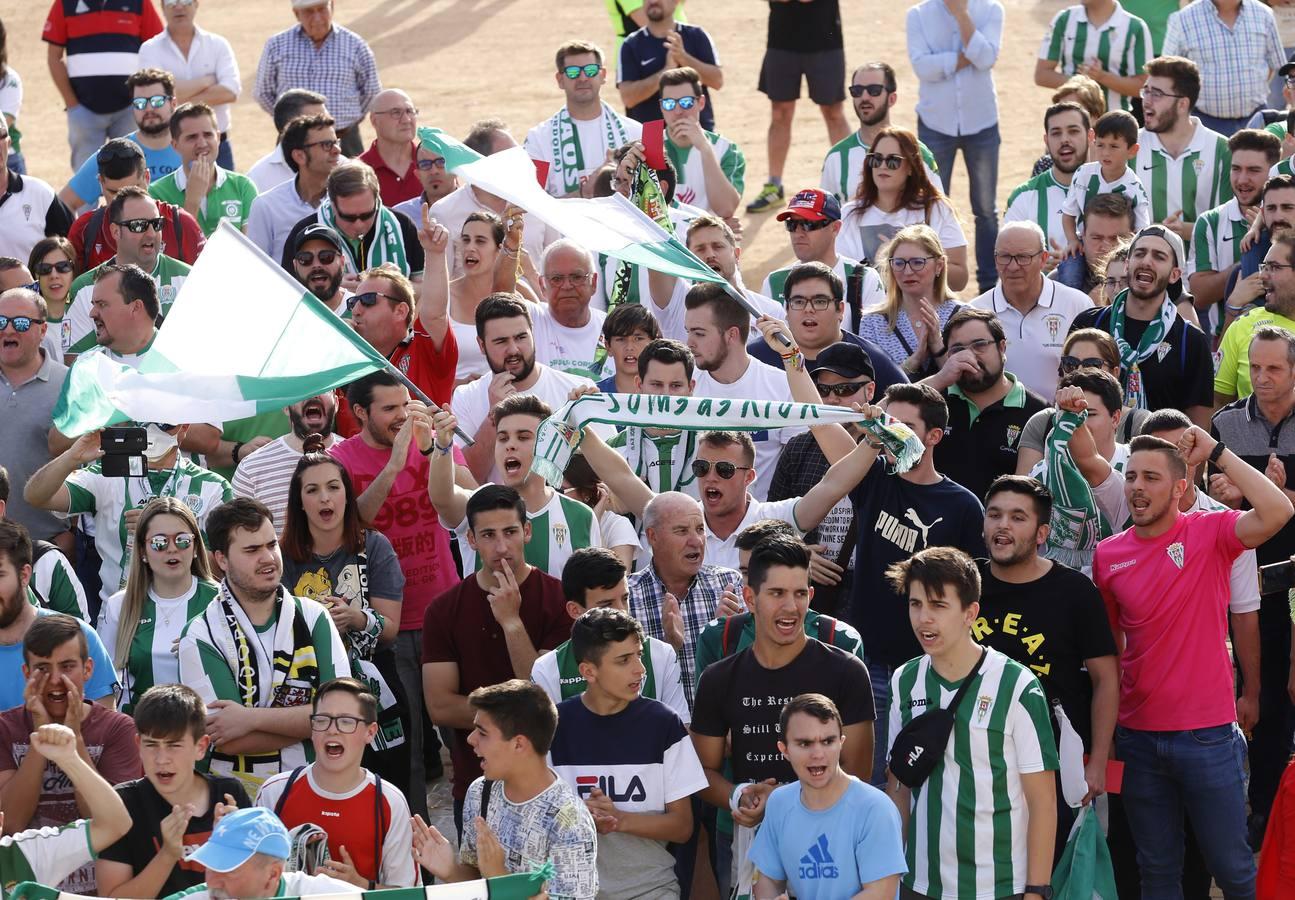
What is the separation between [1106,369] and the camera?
328 inches

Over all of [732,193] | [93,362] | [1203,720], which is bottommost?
[1203,720]

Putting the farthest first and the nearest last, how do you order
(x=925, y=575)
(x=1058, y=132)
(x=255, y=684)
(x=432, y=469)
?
1. (x=1058, y=132)
2. (x=432, y=469)
3. (x=255, y=684)
4. (x=925, y=575)

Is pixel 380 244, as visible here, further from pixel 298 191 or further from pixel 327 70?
pixel 327 70

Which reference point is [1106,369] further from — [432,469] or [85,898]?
[85,898]

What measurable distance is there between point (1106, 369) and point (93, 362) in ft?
14.3

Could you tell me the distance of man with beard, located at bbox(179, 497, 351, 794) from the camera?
22.7 ft

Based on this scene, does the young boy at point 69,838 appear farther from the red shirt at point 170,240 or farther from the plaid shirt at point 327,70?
the plaid shirt at point 327,70

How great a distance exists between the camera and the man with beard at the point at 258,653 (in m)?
6.93

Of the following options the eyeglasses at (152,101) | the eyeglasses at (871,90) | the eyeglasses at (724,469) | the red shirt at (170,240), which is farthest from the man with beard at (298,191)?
the eyeglasses at (724,469)

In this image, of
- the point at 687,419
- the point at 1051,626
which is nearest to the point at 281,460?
the point at 687,419

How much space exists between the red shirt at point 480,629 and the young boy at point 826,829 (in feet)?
4.77

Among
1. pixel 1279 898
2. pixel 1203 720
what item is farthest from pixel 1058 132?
pixel 1279 898

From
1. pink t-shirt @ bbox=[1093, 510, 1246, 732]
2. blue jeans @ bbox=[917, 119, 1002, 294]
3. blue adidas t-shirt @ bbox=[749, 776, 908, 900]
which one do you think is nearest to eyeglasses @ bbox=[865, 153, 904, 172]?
blue jeans @ bbox=[917, 119, 1002, 294]

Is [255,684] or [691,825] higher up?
[255,684]
